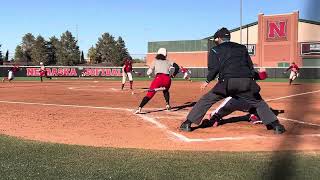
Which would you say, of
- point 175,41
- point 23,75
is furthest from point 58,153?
point 175,41

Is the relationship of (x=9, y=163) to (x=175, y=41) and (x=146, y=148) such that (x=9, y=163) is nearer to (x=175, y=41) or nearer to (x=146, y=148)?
(x=146, y=148)

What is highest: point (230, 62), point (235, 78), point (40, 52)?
point (40, 52)

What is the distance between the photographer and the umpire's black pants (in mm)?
7809

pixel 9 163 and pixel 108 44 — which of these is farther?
pixel 108 44

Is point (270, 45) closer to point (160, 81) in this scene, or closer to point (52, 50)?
point (52, 50)

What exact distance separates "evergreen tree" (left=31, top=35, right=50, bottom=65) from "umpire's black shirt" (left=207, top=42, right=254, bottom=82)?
80509mm

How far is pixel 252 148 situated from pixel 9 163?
11.1ft

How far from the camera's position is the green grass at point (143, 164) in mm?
4730

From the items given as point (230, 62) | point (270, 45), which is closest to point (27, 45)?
point (270, 45)

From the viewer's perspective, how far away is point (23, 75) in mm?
50719

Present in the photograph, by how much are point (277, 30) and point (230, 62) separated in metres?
65.1

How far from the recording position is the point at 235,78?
7805mm

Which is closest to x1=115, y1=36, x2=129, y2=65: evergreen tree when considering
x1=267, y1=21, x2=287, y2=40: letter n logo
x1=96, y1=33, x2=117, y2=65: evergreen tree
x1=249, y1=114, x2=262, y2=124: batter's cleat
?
x1=96, y1=33, x2=117, y2=65: evergreen tree

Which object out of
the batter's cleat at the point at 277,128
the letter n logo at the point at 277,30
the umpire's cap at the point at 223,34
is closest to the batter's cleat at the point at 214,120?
the batter's cleat at the point at 277,128
